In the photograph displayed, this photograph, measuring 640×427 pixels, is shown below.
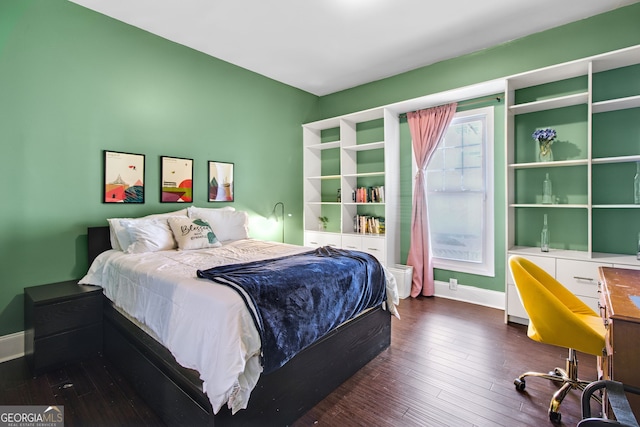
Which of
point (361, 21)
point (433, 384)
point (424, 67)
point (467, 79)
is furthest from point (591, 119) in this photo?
point (433, 384)

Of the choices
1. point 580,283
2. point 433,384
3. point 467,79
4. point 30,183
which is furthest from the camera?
point 467,79

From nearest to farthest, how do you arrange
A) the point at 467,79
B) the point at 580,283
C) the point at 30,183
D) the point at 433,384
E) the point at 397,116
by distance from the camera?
the point at 433,384 → the point at 30,183 → the point at 580,283 → the point at 467,79 → the point at 397,116

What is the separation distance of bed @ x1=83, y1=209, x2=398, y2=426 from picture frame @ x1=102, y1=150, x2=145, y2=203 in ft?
2.10

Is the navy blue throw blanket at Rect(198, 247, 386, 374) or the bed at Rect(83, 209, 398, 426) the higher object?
the navy blue throw blanket at Rect(198, 247, 386, 374)

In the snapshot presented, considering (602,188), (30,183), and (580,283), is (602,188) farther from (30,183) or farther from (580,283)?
(30,183)

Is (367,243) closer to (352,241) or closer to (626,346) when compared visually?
(352,241)

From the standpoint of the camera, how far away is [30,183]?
2.53m

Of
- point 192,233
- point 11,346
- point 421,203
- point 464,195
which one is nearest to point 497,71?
point 464,195

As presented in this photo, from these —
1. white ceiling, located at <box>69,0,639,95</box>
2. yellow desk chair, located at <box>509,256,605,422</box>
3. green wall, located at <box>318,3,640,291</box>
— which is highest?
white ceiling, located at <box>69,0,639,95</box>

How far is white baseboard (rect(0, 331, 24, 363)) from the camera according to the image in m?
2.42

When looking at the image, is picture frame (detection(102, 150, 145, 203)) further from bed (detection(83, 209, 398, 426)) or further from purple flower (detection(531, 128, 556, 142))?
purple flower (detection(531, 128, 556, 142))

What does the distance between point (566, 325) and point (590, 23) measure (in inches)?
117

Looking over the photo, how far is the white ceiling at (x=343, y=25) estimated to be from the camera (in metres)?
2.77

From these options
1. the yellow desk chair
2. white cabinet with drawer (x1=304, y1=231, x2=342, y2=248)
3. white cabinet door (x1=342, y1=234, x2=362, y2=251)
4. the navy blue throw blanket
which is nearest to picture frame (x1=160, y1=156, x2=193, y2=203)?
the navy blue throw blanket
